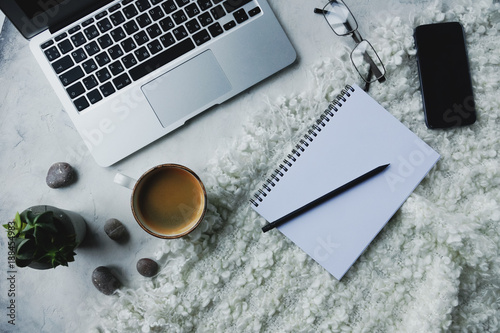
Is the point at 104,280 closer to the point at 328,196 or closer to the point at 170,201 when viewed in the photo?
the point at 170,201

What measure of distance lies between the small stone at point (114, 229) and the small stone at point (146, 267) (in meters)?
A: 0.05

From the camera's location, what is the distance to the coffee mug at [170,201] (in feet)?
2.21

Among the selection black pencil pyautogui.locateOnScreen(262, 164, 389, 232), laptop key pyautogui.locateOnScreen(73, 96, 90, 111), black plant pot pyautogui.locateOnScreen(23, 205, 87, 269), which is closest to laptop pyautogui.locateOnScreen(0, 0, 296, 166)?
laptop key pyautogui.locateOnScreen(73, 96, 90, 111)

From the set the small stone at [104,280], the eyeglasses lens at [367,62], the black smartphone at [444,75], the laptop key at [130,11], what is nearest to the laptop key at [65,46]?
the laptop key at [130,11]

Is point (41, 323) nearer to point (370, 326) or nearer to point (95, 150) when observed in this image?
point (95, 150)

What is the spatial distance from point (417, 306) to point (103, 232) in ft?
Result: 1.74

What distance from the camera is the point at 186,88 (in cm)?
72

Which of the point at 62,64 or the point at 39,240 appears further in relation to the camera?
the point at 62,64

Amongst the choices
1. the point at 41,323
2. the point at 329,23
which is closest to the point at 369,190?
the point at 329,23

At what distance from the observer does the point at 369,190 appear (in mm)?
728

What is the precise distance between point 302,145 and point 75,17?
42 cm

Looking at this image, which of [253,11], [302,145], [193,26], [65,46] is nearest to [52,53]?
[65,46]

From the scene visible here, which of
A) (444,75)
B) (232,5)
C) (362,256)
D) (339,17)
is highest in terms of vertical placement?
(232,5)

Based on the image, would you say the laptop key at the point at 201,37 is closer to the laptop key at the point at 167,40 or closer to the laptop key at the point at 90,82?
the laptop key at the point at 167,40
